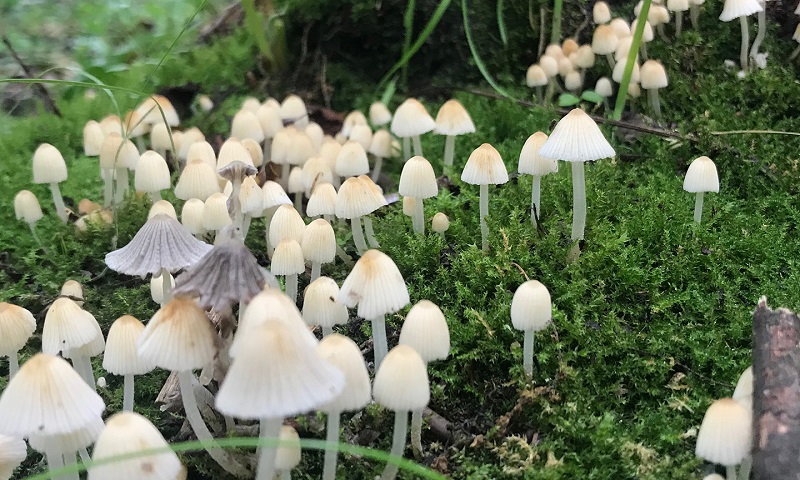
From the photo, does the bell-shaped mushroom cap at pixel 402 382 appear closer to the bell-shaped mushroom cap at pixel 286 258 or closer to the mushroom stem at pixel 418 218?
the bell-shaped mushroom cap at pixel 286 258

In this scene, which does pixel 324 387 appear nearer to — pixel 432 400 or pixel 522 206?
pixel 432 400

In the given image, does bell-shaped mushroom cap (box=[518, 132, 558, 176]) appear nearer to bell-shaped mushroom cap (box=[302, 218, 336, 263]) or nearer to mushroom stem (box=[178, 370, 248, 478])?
bell-shaped mushroom cap (box=[302, 218, 336, 263])

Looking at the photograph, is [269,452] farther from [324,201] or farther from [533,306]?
[324,201]

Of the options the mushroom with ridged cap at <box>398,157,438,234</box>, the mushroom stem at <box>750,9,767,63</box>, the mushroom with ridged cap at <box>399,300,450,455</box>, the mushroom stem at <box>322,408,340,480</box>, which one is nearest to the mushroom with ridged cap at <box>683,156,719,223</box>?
the mushroom with ridged cap at <box>398,157,438,234</box>

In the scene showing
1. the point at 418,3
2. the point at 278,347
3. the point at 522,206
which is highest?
the point at 418,3

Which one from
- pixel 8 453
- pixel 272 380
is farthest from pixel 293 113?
pixel 272 380

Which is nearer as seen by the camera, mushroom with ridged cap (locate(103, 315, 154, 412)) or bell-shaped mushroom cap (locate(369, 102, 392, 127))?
mushroom with ridged cap (locate(103, 315, 154, 412))

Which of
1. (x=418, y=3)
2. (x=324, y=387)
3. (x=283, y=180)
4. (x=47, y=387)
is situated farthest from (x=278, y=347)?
(x=418, y=3)
